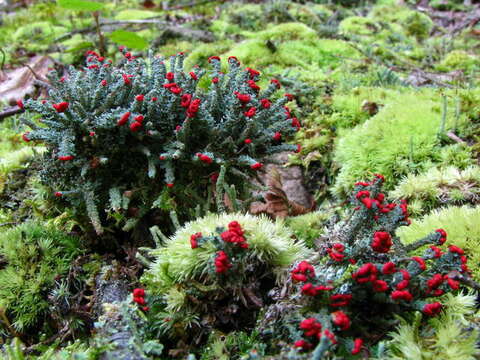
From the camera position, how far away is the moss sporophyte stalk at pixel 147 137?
2.66m

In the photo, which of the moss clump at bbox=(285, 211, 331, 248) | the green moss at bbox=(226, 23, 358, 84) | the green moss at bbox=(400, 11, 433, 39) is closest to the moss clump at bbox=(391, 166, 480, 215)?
the moss clump at bbox=(285, 211, 331, 248)

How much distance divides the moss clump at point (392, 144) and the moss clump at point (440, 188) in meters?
0.26

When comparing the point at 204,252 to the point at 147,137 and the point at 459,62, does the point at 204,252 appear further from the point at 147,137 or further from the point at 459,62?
the point at 459,62

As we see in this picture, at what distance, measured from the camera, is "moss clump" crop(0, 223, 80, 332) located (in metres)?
2.56

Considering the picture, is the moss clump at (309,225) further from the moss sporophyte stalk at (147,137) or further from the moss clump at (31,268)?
the moss clump at (31,268)

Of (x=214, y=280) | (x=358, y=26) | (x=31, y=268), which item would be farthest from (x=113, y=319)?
(x=358, y=26)

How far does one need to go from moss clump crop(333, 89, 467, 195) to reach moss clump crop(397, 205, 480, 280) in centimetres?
89

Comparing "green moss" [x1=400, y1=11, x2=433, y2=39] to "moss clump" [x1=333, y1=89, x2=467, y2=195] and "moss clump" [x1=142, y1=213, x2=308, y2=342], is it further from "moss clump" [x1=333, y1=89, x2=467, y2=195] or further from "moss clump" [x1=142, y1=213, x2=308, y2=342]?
"moss clump" [x1=142, y1=213, x2=308, y2=342]

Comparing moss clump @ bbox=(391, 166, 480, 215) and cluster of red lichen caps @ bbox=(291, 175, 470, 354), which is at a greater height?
cluster of red lichen caps @ bbox=(291, 175, 470, 354)

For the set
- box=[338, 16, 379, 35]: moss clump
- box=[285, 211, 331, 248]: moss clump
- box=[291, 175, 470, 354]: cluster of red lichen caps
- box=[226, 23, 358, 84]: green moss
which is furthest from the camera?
box=[338, 16, 379, 35]: moss clump

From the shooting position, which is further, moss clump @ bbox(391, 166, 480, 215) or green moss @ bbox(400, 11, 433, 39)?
green moss @ bbox(400, 11, 433, 39)

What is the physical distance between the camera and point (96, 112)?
2.68 m

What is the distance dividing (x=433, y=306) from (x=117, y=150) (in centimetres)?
206

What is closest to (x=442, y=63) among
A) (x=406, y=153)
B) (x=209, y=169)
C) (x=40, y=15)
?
(x=406, y=153)
